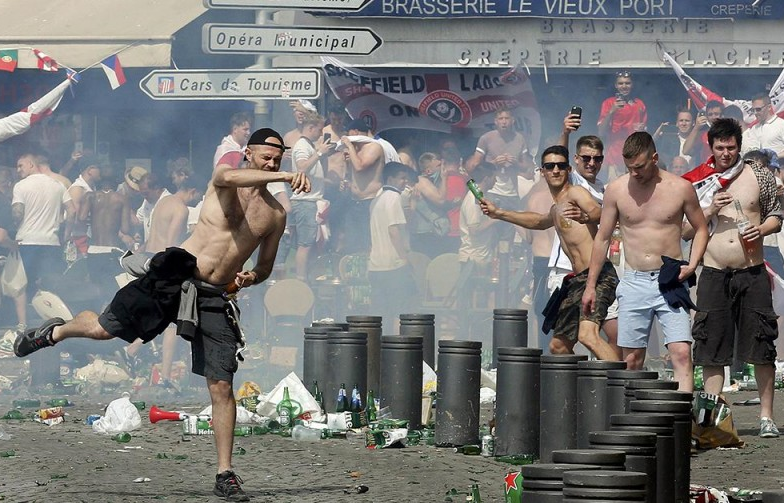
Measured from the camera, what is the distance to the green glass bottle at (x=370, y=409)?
11789mm

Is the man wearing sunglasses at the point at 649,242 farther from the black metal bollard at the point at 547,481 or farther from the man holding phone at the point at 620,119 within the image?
the man holding phone at the point at 620,119

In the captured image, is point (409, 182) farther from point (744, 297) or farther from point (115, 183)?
point (744, 297)

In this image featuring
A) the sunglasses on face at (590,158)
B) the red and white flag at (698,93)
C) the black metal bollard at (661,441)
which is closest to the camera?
the black metal bollard at (661,441)

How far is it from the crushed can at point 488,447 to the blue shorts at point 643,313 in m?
0.95

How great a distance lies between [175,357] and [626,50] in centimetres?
617

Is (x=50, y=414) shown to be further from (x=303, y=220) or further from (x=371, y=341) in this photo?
(x=303, y=220)

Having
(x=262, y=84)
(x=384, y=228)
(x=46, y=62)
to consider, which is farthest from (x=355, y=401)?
(x=46, y=62)

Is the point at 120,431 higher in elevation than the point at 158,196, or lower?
lower

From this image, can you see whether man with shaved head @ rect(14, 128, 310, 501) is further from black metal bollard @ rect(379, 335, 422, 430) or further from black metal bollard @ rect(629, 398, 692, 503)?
black metal bollard @ rect(379, 335, 422, 430)

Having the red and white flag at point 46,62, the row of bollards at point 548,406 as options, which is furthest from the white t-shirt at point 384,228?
the red and white flag at point 46,62

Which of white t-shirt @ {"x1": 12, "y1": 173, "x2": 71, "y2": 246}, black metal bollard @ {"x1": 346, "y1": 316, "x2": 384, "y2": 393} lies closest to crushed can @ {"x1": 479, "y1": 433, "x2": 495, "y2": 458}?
black metal bollard @ {"x1": 346, "y1": 316, "x2": 384, "y2": 393}

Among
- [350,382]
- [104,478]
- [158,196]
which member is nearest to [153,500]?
[104,478]

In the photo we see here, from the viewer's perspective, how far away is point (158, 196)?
17375mm

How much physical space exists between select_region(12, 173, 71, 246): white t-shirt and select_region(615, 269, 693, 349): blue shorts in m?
7.84
